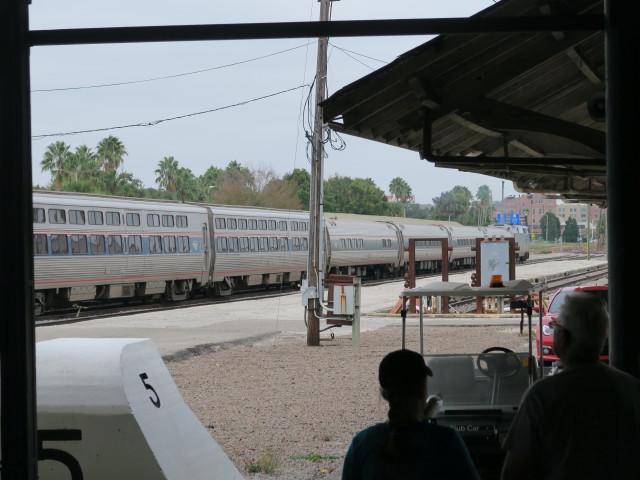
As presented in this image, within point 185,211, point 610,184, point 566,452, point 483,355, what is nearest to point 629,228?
point 610,184

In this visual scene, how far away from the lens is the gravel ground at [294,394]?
1030 cm

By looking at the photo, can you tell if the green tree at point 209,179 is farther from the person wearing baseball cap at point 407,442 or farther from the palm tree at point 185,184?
the person wearing baseball cap at point 407,442

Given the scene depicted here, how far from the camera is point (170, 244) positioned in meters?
36.1

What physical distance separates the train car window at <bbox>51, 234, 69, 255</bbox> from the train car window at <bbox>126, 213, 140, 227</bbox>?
12.3ft

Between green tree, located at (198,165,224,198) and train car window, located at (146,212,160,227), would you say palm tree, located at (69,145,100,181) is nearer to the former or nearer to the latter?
green tree, located at (198,165,224,198)

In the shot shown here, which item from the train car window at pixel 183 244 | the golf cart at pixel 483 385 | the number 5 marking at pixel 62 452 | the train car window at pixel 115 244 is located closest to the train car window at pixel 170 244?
the train car window at pixel 183 244

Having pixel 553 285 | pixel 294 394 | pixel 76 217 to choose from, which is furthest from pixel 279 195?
pixel 294 394

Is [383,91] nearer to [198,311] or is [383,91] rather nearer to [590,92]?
[590,92]

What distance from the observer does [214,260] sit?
39250 mm

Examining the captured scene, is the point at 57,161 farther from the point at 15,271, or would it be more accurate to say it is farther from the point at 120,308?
the point at 15,271

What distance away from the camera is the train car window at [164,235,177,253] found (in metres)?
35.8

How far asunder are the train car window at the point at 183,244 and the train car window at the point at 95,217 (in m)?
5.19

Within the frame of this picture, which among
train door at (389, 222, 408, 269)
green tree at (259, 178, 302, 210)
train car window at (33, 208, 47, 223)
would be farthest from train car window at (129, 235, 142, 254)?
green tree at (259, 178, 302, 210)

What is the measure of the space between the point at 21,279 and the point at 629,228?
2693 mm
